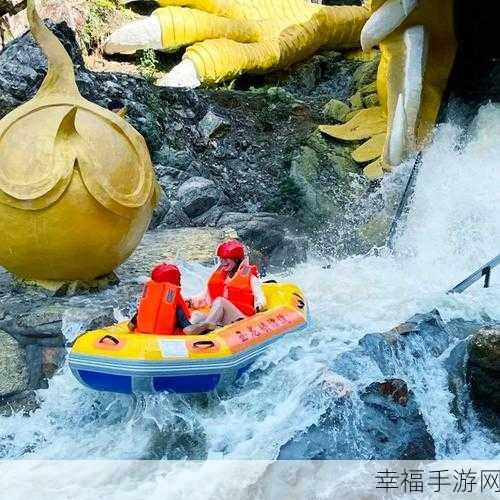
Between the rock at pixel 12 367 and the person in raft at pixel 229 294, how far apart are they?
1.00 m

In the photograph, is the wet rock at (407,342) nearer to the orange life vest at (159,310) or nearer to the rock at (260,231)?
the orange life vest at (159,310)

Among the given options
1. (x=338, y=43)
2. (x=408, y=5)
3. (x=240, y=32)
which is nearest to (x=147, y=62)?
(x=240, y=32)

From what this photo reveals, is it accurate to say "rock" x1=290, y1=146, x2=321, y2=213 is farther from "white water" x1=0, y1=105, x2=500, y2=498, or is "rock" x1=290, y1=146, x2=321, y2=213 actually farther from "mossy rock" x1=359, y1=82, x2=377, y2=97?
"white water" x1=0, y1=105, x2=500, y2=498

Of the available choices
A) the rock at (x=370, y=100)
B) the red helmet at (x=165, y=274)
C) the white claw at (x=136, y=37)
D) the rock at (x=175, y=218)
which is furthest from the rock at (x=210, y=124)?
the red helmet at (x=165, y=274)

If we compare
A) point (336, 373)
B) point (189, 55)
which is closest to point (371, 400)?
point (336, 373)

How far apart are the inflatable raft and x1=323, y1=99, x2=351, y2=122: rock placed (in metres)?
5.16

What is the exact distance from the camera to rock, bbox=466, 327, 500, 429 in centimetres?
404

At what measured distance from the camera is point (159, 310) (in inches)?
166

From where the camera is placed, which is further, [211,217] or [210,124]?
[210,124]

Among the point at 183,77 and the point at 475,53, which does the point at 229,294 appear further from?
the point at 183,77

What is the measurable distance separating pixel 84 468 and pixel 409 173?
13.8 ft

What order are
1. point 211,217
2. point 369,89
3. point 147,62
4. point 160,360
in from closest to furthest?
point 160,360 → point 211,217 → point 369,89 → point 147,62

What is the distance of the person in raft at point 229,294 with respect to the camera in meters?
4.50

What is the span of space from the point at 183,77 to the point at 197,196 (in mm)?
2536
